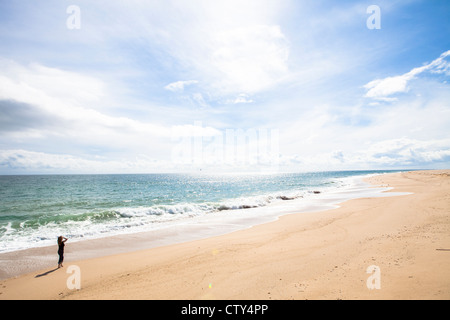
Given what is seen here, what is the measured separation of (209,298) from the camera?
19.8 feet

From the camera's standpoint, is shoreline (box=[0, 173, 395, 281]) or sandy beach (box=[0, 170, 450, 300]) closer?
sandy beach (box=[0, 170, 450, 300])

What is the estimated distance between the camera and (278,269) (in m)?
7.46

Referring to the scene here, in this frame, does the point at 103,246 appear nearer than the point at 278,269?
No

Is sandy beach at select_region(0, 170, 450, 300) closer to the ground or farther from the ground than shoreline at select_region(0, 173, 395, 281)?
farther from the ground

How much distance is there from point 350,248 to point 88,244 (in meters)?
16.4

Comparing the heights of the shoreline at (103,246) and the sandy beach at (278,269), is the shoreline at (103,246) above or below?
below

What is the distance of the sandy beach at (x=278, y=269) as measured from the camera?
5977 mm

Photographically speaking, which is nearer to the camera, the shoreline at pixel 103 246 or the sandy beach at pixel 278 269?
the sandy beach at pixel 278 269

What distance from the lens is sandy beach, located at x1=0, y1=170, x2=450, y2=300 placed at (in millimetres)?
5977

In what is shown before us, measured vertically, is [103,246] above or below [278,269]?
below
